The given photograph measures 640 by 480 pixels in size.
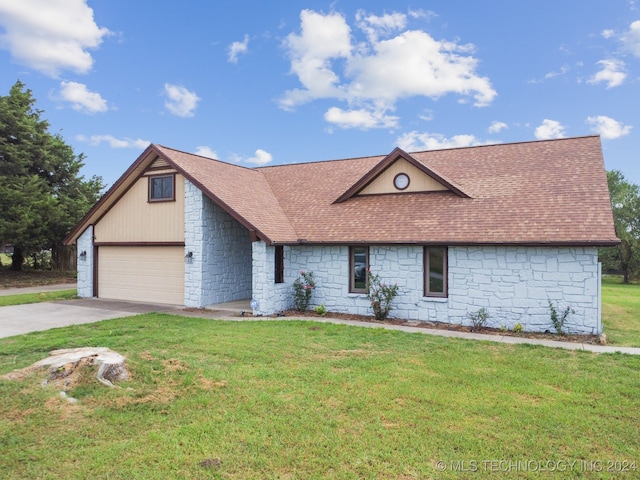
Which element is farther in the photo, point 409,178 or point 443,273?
point 409,178

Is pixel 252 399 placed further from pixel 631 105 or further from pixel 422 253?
pixel 631 105

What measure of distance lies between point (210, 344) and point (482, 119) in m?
16.3

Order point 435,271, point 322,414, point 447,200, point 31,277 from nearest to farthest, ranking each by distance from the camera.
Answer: point 322,414, point 435,271, point 447,200, point 31,277

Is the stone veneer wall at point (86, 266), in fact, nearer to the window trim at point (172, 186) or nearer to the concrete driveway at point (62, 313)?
the concrete driveway at point (62, 313)

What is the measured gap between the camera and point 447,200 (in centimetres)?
1310

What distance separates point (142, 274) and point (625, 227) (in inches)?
1590

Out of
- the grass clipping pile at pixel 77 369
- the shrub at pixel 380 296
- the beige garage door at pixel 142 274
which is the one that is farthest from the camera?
the beige garage door at pixel 142 274

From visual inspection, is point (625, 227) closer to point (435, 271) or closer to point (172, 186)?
point (435, 271)

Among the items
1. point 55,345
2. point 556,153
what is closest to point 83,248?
point 55,345

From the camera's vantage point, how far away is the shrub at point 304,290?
1345 centimetres

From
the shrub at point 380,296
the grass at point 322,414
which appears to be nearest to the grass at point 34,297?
the grass at point 322,414

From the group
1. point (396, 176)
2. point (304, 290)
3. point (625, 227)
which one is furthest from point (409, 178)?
point (625, 227)

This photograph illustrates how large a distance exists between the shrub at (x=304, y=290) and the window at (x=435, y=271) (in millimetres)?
3661

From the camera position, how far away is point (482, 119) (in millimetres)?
19172
